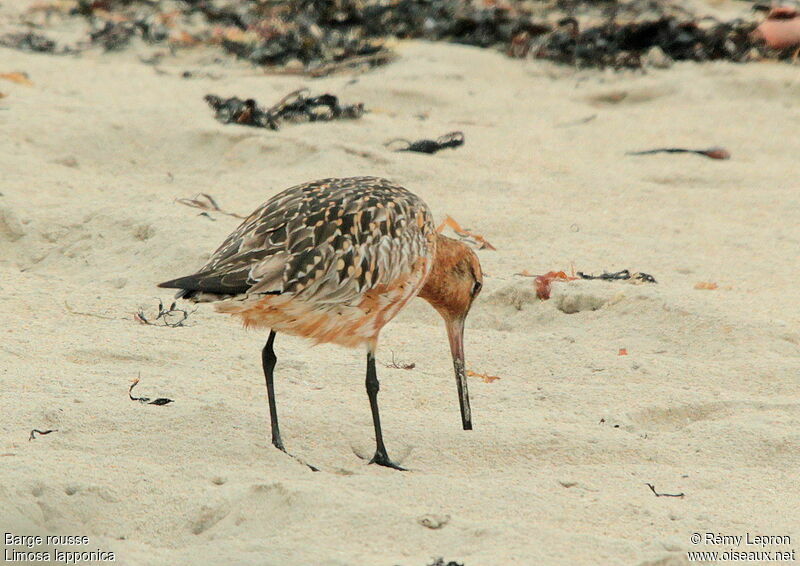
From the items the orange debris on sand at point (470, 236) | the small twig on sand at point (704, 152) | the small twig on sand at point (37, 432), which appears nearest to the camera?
the small twig on sand at point (37, 432)

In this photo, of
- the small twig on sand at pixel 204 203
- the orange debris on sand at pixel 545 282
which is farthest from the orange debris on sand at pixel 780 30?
the small twig on sand at pixel 204 203

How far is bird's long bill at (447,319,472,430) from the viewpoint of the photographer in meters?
4.76

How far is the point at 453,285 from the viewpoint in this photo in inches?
207

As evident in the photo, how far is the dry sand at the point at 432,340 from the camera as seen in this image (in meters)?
3.83

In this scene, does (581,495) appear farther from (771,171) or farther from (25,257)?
(771,171)

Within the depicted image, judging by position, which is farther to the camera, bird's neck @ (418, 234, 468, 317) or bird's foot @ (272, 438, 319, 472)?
bird's neck @ (418, 234, 468, 317)

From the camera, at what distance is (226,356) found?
5387 millimetres

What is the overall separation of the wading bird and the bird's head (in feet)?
0.58

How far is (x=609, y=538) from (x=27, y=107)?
5936 millimetres

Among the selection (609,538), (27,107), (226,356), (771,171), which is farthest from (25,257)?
(771,171)

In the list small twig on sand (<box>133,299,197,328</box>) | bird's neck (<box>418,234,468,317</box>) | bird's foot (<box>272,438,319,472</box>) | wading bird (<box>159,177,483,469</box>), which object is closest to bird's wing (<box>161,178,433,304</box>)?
wading bird (<box>159,177,483,469</box>)

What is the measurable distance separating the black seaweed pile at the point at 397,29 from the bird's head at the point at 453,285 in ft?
16.7

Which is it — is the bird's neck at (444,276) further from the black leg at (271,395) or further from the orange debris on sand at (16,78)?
the orange debris on sand at (16,78)

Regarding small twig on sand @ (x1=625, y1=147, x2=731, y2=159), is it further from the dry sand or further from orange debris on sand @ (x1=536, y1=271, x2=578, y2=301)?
orange debris on sand @ (x1=536, y1=271, x2=578, y2=301)
